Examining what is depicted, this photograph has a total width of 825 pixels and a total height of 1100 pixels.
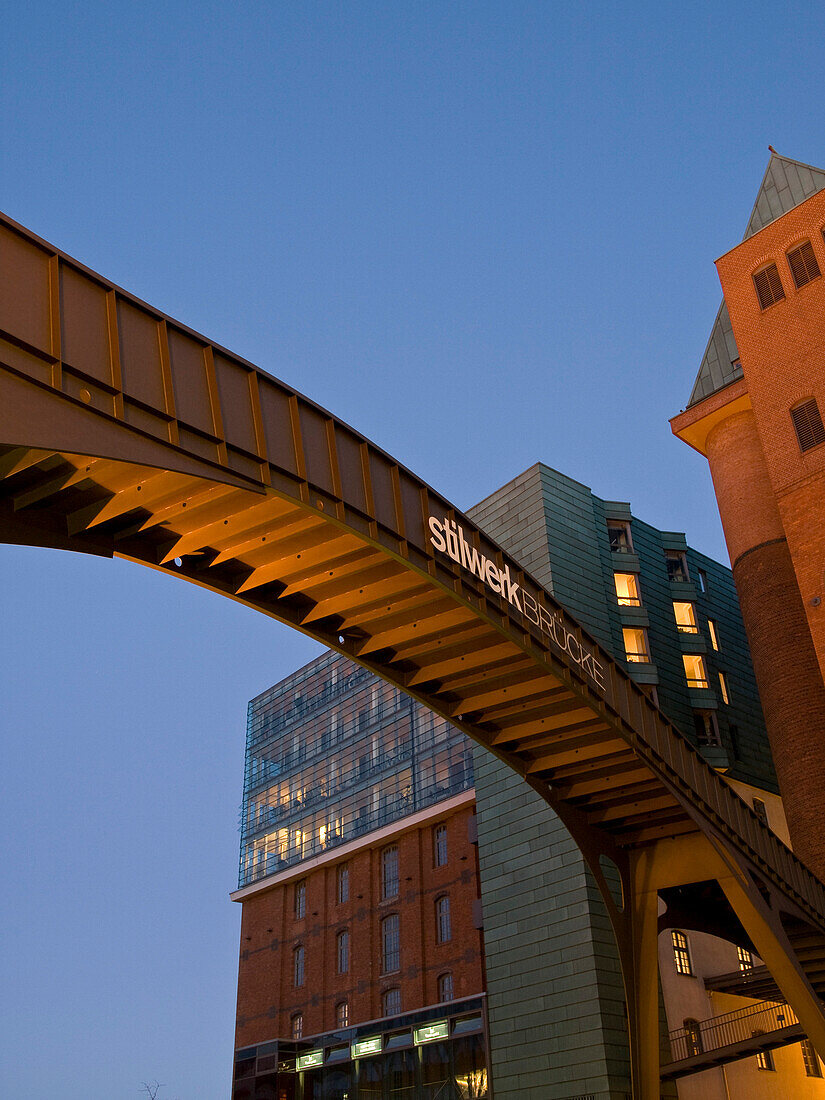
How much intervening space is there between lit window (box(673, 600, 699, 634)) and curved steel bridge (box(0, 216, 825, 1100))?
16.9 meters

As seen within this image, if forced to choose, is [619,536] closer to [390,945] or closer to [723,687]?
[723,687]

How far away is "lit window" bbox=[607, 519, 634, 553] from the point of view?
46000mm

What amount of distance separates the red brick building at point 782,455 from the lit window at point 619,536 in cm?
403

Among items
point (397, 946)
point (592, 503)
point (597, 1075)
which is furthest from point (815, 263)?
point (397, 946)

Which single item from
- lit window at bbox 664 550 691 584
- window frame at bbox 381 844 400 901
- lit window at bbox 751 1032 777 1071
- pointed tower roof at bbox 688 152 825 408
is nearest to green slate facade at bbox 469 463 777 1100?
lit window at bbox 664 550 691 584

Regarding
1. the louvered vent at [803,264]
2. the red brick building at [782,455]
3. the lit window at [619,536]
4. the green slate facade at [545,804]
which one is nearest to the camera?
the green slate facade at [545,804]

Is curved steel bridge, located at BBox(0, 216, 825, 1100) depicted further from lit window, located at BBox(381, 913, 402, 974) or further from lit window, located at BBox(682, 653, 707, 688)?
lit window, located at BBox(381, 913, 402, 974)

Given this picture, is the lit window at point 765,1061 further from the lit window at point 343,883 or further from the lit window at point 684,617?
the lit window at point 343,883

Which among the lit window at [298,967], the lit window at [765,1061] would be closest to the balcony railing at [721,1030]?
the lit window at [765,1061]

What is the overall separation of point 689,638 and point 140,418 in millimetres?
37477

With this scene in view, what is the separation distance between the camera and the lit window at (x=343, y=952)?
160 ft

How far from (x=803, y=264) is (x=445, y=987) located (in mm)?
30706

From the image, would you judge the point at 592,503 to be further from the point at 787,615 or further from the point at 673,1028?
the point at 673,1028

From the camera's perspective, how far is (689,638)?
45.9 m
